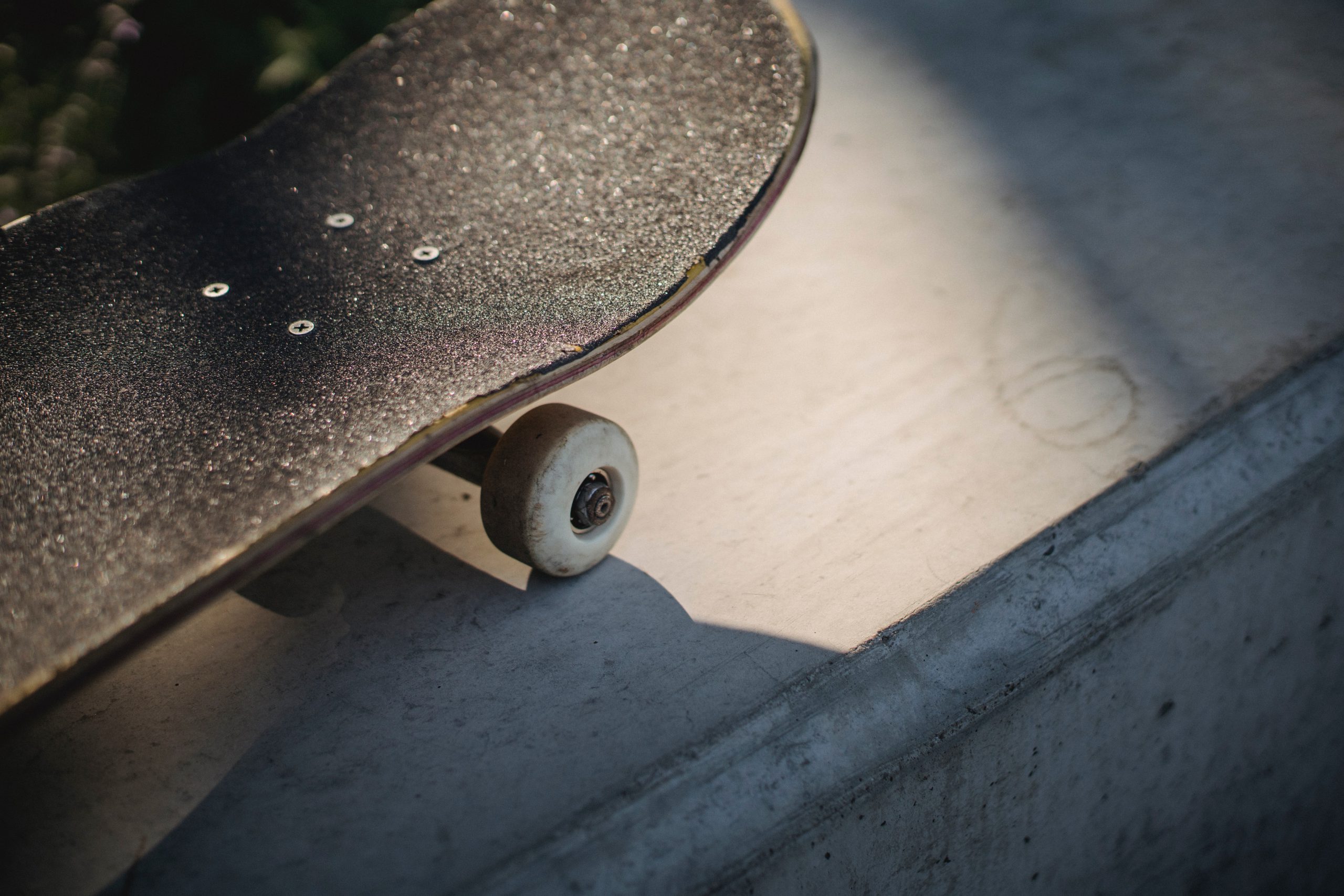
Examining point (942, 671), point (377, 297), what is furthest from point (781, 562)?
point (377, 297)

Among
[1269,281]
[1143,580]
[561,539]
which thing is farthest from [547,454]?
[1269,281]

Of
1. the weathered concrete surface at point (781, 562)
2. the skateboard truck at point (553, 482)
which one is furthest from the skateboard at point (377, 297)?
the weathered concrete surface at point (781, 562)

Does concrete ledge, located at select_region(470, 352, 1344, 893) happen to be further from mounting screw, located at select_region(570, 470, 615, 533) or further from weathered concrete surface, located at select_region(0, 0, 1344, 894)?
mounting screw, located at select_region(570, 470, 615, 533)

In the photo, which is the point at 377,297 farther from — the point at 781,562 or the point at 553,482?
the point at 781,562

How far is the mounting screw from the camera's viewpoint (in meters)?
0.95

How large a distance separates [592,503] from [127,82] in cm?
151

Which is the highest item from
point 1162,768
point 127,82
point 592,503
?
point 592,503

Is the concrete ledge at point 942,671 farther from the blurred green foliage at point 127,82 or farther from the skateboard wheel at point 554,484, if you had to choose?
the blurred green foliage at point 127,82

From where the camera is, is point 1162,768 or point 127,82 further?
point 127,82

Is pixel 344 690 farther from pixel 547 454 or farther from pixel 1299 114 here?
pixel 1299 114

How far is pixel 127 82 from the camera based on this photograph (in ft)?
5.87

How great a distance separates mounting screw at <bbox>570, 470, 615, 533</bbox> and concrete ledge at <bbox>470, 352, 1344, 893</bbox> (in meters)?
0.26

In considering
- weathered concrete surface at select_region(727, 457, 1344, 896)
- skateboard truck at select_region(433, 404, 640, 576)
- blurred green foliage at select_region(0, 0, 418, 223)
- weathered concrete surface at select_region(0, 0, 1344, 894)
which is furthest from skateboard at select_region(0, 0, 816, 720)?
blurred green foliage at select_region(0, 0, 418, 223)

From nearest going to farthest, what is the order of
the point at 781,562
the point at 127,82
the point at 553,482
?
the point at 553,482 → the point at 781,562 → the point at 127,82
